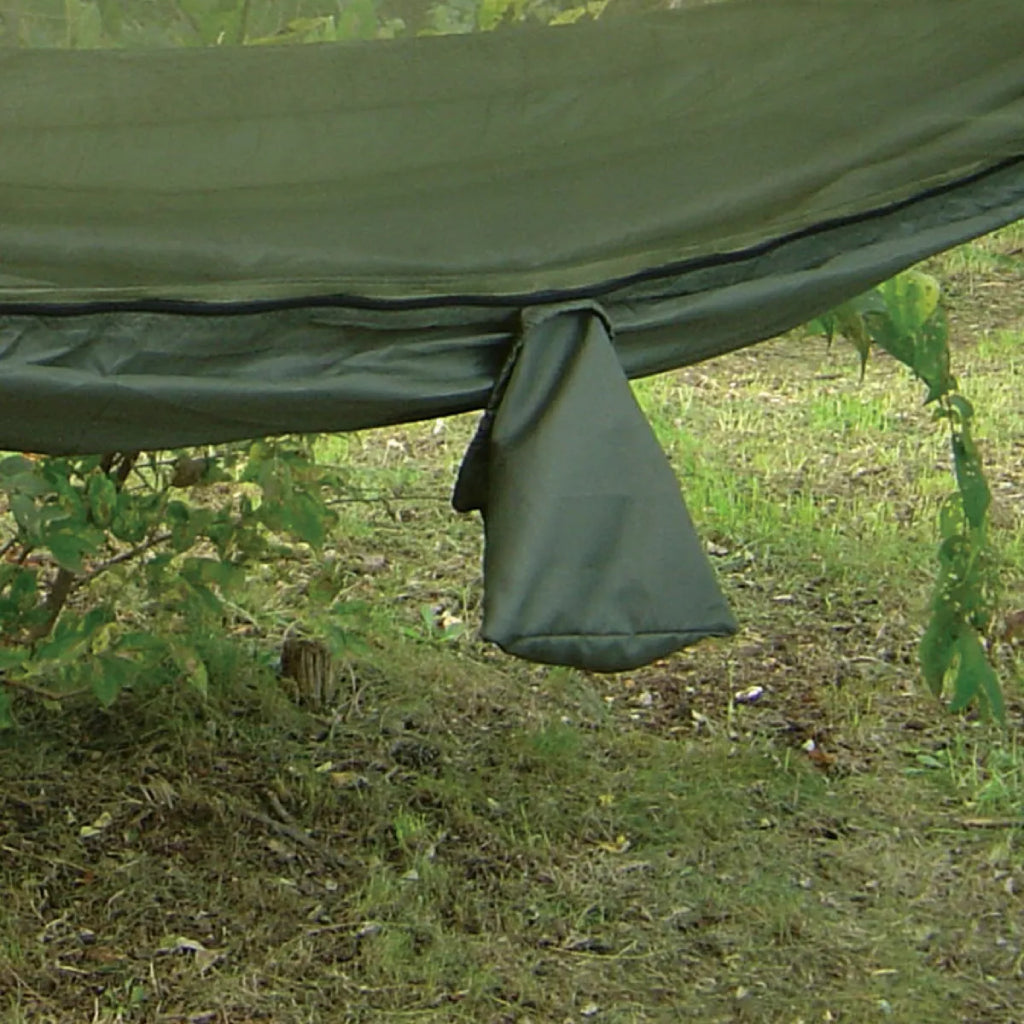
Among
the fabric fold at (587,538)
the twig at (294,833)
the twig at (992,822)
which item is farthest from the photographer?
the twig at (992,822)

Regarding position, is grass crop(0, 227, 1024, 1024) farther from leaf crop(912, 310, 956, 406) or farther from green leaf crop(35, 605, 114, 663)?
leaf crop(912, 310, 956, 406)

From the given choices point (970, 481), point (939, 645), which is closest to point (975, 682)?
point (939, 645)

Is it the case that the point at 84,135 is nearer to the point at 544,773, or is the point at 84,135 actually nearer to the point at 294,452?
the point at 294,452

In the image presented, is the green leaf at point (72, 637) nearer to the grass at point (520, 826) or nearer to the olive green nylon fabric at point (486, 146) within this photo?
the grass at point (520, 826)

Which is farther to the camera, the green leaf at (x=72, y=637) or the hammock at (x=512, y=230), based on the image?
the green leaf at (x=72, y=637)

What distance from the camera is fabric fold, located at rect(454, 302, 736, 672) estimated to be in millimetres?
1361

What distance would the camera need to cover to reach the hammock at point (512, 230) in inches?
54.6

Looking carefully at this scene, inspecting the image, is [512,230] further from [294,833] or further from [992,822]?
[992,822]

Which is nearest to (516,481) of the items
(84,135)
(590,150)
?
(590,150)

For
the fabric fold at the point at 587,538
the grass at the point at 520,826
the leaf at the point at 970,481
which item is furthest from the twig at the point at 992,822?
the fabric fold at the point at 587,538

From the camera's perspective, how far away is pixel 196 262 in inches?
56.6

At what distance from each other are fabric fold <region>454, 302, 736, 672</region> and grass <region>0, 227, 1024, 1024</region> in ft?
3.03

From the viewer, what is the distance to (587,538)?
4.52 feet

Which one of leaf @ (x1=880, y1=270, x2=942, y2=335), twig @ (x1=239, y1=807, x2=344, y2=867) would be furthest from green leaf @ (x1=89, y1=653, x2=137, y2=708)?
leaf @ (x1=880, y1=270, x2=942, y2=335)
